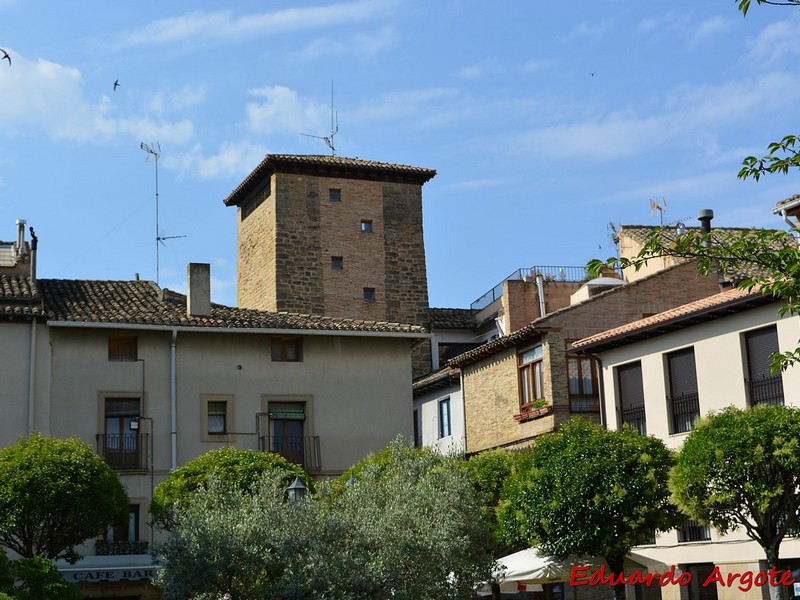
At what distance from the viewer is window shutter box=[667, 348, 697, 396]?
2834cm

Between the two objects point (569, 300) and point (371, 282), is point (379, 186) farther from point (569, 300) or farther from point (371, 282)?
point (569, 300)

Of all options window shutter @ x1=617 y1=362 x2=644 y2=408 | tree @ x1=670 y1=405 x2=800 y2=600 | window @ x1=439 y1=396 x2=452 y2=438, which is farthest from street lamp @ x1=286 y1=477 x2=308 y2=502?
window @ x1=439 y1=396 x2=452 y2=438

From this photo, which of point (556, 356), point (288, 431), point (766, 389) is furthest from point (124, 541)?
point (766, 389)

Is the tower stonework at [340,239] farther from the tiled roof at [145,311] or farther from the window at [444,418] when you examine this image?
the tiled roof at [145,311]

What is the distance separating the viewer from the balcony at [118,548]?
102 ft

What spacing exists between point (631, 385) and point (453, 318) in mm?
21376

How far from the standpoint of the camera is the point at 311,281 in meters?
49.2

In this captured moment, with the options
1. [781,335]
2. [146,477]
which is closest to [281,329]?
[146,477]

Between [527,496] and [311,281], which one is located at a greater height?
[311,281]

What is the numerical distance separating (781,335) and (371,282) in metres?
26.0

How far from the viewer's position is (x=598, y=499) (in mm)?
22703

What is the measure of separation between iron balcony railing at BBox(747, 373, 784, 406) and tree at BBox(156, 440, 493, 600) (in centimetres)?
922

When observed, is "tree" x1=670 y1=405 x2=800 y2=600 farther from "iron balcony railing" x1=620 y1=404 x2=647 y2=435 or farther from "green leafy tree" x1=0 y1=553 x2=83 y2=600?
"green leafy tree" x1=0 y1=553 x2=83 y2=600

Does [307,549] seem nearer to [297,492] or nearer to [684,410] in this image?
[297,492]
